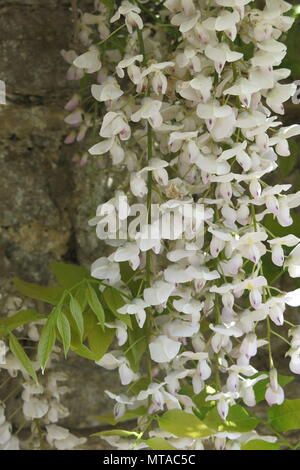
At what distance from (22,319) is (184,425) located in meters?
0.27

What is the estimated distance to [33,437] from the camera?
135 cm

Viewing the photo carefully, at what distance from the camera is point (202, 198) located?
3.58 ft

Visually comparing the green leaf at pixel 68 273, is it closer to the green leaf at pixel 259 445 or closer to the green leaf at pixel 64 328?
the green leaf at pixel 64 328

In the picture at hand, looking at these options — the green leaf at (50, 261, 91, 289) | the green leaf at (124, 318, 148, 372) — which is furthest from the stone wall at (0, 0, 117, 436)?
the green leaf at (124, 318, 148, 372)

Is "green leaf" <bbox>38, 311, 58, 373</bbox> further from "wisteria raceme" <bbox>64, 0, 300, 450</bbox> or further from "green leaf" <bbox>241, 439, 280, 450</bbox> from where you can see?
"green leaf" <bbox>241, 439, 280, 450</bbox>

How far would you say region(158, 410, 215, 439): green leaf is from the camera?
1.06m

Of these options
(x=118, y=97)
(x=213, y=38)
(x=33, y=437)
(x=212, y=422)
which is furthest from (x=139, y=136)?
(x=33, y=437)

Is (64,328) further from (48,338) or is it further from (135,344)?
(135,344)

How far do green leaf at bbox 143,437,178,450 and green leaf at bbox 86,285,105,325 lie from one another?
0.58 feet

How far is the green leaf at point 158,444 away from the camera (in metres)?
1.07

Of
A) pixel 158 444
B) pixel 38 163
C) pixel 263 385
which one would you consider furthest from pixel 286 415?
pixel 38 163
